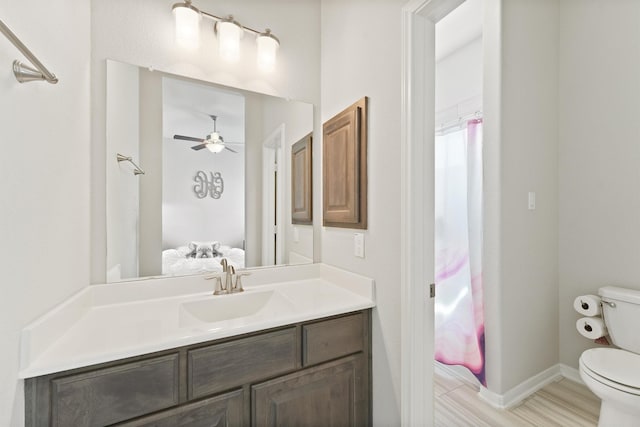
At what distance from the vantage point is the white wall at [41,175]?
2.24 feet

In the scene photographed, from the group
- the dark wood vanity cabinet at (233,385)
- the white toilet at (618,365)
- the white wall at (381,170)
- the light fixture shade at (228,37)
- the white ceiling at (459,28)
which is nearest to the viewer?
the dark wood vanity cabinet at (233,385)

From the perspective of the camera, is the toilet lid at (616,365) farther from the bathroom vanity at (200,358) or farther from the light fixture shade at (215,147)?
the light fixture shade at (215,147)

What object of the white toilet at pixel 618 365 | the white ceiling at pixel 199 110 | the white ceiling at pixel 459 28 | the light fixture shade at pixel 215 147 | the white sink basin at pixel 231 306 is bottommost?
the white toilet at pixel 618 365

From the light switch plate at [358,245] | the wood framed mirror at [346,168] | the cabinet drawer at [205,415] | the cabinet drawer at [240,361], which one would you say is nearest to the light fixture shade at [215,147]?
the wood framed mirror at [346,168]

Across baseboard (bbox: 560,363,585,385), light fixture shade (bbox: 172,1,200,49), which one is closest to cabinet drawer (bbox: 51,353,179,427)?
light fixture shade (bbox: 172,1,200,49)

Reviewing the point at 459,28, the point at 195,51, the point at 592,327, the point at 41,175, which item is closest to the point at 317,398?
the point at 41,175

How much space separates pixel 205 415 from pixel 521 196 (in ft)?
6.84

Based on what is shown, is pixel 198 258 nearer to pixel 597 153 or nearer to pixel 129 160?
pixel 129 160

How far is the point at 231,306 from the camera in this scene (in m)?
1.35

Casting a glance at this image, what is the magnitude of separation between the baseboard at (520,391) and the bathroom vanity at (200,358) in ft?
3.27

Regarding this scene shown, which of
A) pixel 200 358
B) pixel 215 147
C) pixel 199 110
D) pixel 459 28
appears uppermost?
pixel 459 28

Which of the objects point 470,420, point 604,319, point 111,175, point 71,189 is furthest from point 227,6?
point 604,319

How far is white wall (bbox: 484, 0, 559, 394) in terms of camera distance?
67.0 inches

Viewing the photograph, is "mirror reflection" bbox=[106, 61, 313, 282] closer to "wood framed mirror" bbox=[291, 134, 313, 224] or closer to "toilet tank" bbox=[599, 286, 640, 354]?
"wood framed mirror" bbox=[291, 134, 313, 224]
